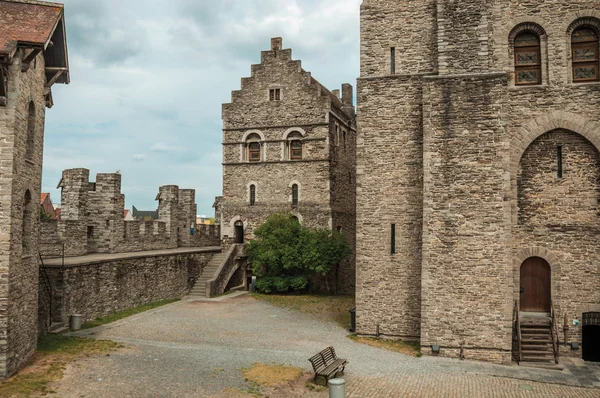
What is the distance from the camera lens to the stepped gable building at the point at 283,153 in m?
27.6

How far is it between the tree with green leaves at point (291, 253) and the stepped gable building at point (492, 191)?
912 centimetres

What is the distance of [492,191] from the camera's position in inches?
561

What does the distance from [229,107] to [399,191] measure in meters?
15.9

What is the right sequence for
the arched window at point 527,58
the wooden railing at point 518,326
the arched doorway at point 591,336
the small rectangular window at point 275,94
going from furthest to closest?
the small rectangular window at point 275,94, the arched window at point 527,58, the arched doorway at point 591,336, the wooden railing at point 518,326

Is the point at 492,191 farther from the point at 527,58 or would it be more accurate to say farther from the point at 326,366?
the point at 326,366

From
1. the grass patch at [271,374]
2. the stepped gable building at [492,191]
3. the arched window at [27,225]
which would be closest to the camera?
the grass patch at [271,374]

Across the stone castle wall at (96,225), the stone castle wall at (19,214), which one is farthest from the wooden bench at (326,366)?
the stone castle wall at (96,225)

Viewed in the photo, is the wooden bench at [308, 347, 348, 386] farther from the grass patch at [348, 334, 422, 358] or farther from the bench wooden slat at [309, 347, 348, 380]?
the grass patch at [348, 334, 422, 358]

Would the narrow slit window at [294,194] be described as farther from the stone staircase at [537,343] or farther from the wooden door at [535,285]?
the stone staircase at [537,343]

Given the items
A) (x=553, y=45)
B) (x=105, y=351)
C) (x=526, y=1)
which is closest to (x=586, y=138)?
(x=553, y=45)

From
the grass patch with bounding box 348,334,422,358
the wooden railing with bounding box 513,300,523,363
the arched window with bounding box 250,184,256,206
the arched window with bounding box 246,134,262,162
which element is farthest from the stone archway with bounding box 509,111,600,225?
the arched window with bounding box 250,184,256,206

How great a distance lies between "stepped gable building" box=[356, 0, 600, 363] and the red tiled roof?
33.4ft

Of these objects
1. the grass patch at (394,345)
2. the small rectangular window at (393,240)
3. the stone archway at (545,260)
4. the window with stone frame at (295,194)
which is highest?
the window with stone frame at (295,194)

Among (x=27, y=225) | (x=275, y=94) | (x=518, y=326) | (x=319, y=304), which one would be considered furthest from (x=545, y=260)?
(x=275, y=94)
